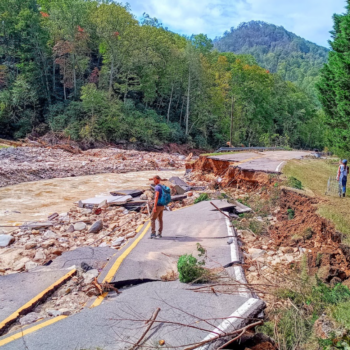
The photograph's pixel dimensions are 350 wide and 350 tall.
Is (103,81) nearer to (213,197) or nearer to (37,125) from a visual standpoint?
(37,125)

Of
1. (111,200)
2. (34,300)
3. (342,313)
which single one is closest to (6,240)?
(34,300)

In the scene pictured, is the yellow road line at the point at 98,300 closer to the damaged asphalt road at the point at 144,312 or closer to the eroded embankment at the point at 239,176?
the damaged asphalt road at the point at 144,312

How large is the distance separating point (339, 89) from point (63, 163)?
19.4 meters

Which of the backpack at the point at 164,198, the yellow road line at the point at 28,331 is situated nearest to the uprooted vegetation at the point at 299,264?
the backpack at the point at 164,198

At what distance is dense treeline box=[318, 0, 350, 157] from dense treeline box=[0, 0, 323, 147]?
17.6 m

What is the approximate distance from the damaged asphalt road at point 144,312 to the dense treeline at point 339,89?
1190 cm

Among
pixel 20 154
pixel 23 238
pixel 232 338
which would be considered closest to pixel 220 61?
pixel 20 154

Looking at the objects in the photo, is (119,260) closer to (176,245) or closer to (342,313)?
(176,245)

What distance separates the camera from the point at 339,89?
51.1 feet

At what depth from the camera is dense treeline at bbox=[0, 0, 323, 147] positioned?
3950cm

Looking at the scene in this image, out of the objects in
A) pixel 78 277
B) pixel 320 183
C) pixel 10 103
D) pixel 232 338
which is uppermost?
pixel 10 103

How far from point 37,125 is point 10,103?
12.6 ft

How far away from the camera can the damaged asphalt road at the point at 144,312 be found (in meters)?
3.91

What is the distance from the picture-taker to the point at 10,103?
38688 mm
